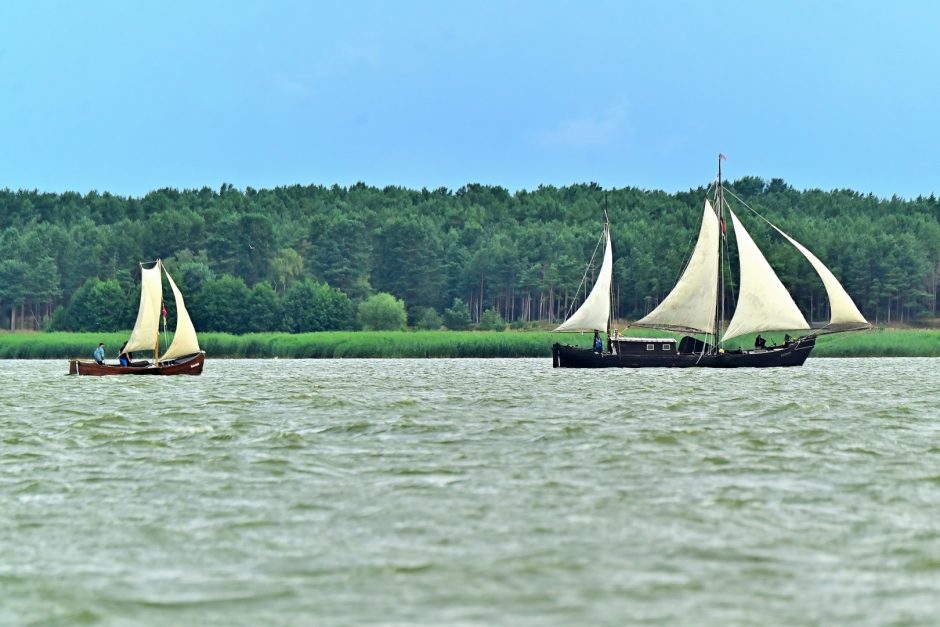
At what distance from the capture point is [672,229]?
149m

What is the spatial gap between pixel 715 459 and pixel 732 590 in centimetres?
841

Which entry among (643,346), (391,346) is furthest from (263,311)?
(643,346)

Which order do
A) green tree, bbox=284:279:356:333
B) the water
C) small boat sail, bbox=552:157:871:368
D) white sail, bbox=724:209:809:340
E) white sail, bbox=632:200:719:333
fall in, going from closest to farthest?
the water → white sail, bbox=724:209:809:340 → small boat sail, bbox=552:157:871:368 → white sail, bbox=632:200:719:333 → green tree, bbox=284:279:356:333

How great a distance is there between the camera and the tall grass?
75438 millimetres

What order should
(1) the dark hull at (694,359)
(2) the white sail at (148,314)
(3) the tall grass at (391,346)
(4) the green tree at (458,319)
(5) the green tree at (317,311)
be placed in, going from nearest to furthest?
1. (2) the white sail at (148,314)
2. (1) the dark hull at (694,359)
3. (3) the tall grass at (391,346)
4. (5) the green tree at (317,311)
5. (4) the green tree at (458,319)

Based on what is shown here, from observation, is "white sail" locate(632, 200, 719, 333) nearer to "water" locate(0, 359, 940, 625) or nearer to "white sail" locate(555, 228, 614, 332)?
"white sail" locate(555, 228, 614, 332)

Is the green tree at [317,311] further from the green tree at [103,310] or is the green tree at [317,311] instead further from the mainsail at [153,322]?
the mainsail at [153,322]

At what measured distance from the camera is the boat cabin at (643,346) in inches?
2554

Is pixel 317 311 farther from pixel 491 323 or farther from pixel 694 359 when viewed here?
pixel 694 359

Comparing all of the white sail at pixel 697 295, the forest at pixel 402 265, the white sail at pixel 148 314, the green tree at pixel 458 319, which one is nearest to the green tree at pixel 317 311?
the forest at pixel 402 265

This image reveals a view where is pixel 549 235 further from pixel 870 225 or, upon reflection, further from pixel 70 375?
pixel 70 375

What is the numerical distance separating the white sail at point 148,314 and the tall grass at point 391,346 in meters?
22.9

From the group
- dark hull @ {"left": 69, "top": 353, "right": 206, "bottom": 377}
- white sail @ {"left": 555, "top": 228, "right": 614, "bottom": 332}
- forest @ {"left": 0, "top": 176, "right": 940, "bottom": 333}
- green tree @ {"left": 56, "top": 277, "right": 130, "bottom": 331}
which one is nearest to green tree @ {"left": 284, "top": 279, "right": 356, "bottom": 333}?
forest @ {"left": 0, "top": 176, "right": 940, "bottom": 333}

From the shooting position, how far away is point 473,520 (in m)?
12.6
